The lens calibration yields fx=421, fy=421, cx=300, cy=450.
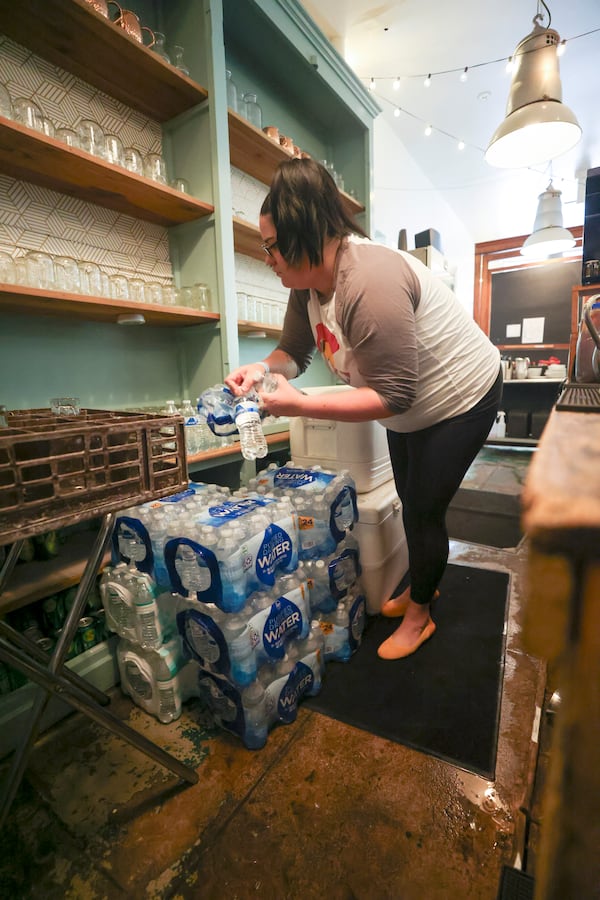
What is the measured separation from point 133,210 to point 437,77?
302 centimetres

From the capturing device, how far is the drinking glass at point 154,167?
167 cm

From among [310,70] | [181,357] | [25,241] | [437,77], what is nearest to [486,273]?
[437,77]

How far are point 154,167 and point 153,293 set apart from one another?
0.51 m

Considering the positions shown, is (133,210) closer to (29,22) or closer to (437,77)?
(29,22)

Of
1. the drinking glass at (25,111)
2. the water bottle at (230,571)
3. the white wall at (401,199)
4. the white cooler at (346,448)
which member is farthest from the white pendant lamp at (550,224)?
the water bottle at (230,571)

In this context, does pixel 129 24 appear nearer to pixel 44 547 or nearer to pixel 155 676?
pixel 44 547

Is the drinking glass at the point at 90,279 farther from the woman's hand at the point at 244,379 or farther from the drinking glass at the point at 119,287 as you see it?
the woman's hand at the point at 244,379

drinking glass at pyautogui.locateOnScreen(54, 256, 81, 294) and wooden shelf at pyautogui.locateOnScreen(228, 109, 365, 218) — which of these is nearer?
drinking glass at pyautogui.locateOnScreen(54, 256, 81, 294)

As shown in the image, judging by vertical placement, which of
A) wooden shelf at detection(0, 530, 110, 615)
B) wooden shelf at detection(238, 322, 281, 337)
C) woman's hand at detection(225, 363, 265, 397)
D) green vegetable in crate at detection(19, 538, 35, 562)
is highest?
wooden shelf at detection(238, 322, 281, 337)

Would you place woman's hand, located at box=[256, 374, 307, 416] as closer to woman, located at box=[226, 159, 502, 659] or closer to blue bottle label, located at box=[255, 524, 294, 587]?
woman, located at box=[226, 159, 502, 659]

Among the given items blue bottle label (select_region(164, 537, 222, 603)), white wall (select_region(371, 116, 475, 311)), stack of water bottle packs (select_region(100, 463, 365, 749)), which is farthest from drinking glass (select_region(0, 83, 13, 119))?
white wall (select_region(371, 116, 475, 311))

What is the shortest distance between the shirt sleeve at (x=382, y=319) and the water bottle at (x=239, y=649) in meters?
0.67

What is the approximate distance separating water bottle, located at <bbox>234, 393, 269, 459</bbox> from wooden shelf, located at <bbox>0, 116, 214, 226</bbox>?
908 millimetres

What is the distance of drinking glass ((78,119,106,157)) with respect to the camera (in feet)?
4.71
